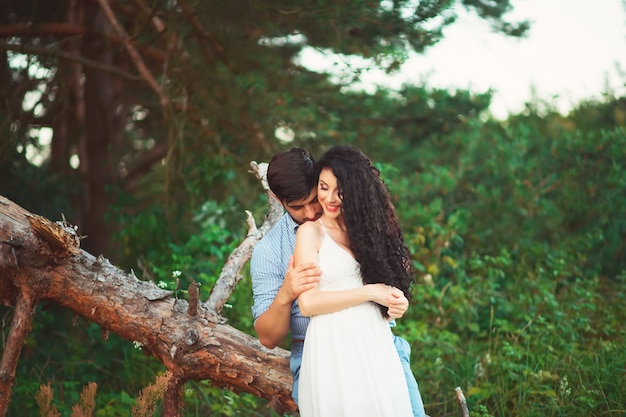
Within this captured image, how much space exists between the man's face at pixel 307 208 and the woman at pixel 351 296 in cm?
15

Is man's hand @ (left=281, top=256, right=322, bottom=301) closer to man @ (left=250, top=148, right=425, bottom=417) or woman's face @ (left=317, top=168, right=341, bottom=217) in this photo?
man @ (left=250, top=148, right=425, bottom=417)

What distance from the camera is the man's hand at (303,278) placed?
2557 millimetres

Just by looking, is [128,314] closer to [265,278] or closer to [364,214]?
[265,278]

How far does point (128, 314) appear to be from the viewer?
3.30 meters

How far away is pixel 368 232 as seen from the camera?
2643mm

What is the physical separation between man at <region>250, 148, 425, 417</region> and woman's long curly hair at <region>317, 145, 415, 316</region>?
16 centimetres

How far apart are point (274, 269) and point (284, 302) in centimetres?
33

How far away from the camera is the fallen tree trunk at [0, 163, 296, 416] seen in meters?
3.16

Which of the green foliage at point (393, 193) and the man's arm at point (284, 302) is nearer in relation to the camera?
the man's arm at point (284, 302)

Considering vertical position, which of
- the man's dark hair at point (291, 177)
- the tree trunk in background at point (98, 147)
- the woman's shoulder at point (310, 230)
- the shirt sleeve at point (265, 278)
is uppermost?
the tree trunk in background at point (98, 147)

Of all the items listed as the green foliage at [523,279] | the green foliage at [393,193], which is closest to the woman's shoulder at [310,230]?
the green foliage at [393,193]

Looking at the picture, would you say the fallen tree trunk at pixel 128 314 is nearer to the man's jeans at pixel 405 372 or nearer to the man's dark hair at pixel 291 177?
the man's jeans at pixel 405 372

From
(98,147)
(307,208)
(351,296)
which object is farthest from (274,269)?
(98,147)

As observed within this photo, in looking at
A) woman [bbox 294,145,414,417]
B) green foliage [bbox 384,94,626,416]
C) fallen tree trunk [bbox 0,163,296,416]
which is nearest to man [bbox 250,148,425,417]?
woman [bbox 294,145,414,417]
